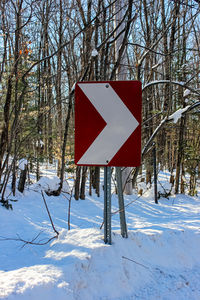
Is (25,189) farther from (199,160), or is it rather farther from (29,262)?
(199,160)

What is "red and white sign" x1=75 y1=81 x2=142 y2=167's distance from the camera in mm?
2186

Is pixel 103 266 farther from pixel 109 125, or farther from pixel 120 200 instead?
pixel 109 125

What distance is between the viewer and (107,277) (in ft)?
6.38

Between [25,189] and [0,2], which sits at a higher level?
[0,2]

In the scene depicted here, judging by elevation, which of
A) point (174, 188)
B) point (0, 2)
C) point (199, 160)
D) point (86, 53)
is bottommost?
point (174, 188)

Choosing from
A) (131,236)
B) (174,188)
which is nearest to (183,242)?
(131,236)

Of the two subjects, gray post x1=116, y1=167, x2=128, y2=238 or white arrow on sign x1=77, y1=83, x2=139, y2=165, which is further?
gray post x1=116, y1=167, x2=128, y2=238

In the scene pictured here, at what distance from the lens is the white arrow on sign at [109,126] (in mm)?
2189

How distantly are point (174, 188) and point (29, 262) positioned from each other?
260 inches

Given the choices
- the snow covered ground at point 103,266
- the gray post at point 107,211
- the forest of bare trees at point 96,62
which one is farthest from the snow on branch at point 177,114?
the gray post at point 107,211

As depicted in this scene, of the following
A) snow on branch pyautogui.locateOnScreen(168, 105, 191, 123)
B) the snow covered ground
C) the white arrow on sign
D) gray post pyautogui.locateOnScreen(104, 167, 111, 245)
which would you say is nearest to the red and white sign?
the white arrow on sign

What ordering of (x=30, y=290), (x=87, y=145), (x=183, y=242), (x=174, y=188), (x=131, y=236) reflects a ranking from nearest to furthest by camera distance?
(x=30, y=290) → (x=87, y=145) → (x=131, y=236) → (x=183, y=242) → (x=174, y=188)

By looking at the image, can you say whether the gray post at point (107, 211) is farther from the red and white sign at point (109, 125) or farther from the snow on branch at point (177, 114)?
the snow on branch at point (177, 114)

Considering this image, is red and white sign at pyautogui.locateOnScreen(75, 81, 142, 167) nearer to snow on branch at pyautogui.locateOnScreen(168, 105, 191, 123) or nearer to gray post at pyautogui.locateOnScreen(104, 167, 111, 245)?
gray post at pyautogui.locateOnScreen(104, 167, 111, 245)
